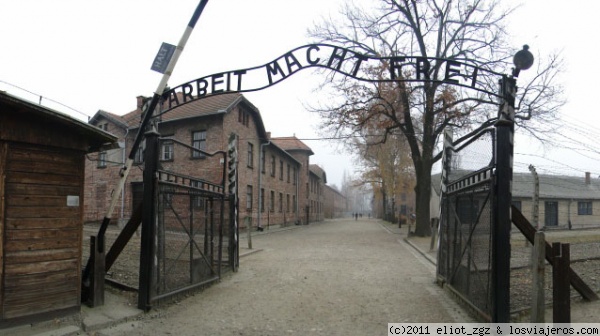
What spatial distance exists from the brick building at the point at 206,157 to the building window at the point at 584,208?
26.1 meters

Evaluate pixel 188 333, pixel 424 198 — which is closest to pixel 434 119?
pixel 424 198

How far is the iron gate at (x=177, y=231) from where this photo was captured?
654 centimetres

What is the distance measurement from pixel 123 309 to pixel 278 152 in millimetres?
29604

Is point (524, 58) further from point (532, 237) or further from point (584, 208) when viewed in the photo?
point (584, 208)

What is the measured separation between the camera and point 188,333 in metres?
5.60

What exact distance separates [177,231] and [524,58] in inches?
236

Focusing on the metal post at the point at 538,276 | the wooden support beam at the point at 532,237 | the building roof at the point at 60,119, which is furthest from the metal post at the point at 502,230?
the building roof at the point at 60,119

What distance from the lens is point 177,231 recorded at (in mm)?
7352

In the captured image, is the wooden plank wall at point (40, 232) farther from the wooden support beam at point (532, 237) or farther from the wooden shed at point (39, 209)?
the wooden support beam at point (532, 237)

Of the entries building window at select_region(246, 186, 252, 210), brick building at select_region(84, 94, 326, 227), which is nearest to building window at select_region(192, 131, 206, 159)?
brick building at select_region(84, 94, 326, 227)

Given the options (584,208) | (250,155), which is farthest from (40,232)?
(584,208)

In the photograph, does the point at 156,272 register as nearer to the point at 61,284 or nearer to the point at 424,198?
the point at 61,284

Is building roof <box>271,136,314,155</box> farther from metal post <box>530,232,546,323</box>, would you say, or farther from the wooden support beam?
metal post <box>530,232,546,323</box>

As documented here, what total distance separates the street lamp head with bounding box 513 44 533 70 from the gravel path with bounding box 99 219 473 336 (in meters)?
3.73
